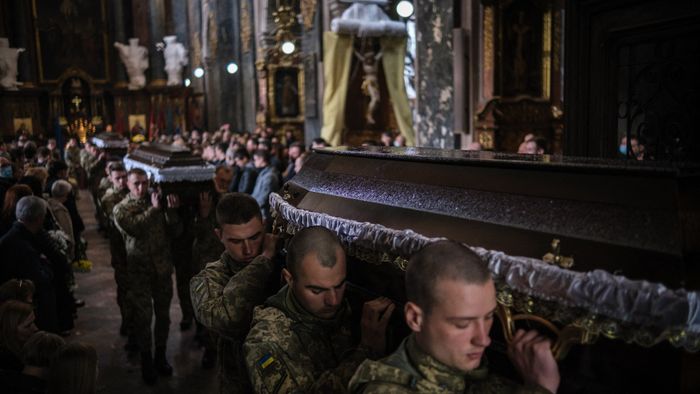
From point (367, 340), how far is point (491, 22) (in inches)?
228

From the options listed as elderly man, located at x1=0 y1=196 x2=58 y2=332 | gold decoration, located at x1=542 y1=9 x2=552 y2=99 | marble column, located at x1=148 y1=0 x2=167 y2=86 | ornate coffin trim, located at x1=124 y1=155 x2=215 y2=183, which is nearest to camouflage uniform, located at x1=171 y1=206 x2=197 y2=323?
ornate coffin trim, located at x1=124 y1=155 x2=215 y2=183

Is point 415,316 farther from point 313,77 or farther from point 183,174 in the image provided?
point 313,77

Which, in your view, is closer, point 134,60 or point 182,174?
point 182,174

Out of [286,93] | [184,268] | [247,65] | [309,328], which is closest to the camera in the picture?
[309,328]

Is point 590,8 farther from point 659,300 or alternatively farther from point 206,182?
point 206,182

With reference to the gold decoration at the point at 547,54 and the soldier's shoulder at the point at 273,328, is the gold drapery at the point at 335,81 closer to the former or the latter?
the gold decoration at the point at 547,54

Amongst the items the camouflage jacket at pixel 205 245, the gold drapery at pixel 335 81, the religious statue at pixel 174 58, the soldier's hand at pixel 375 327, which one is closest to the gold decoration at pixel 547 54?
the camouflage jacket at pixel 205 245

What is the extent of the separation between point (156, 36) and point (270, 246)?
25.3 meters

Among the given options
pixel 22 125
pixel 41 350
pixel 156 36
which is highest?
pixel 156 36

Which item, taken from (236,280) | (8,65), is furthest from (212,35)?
(236,280)

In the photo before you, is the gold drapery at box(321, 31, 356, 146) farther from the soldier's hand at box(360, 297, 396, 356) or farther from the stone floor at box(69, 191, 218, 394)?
the soldier's hand at box(360, 297, 396, 356)

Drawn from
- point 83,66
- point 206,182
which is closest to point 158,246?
point 206,182

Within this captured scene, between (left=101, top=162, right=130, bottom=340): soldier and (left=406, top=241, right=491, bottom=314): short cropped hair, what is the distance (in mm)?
4266

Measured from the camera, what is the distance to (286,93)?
14773mm
